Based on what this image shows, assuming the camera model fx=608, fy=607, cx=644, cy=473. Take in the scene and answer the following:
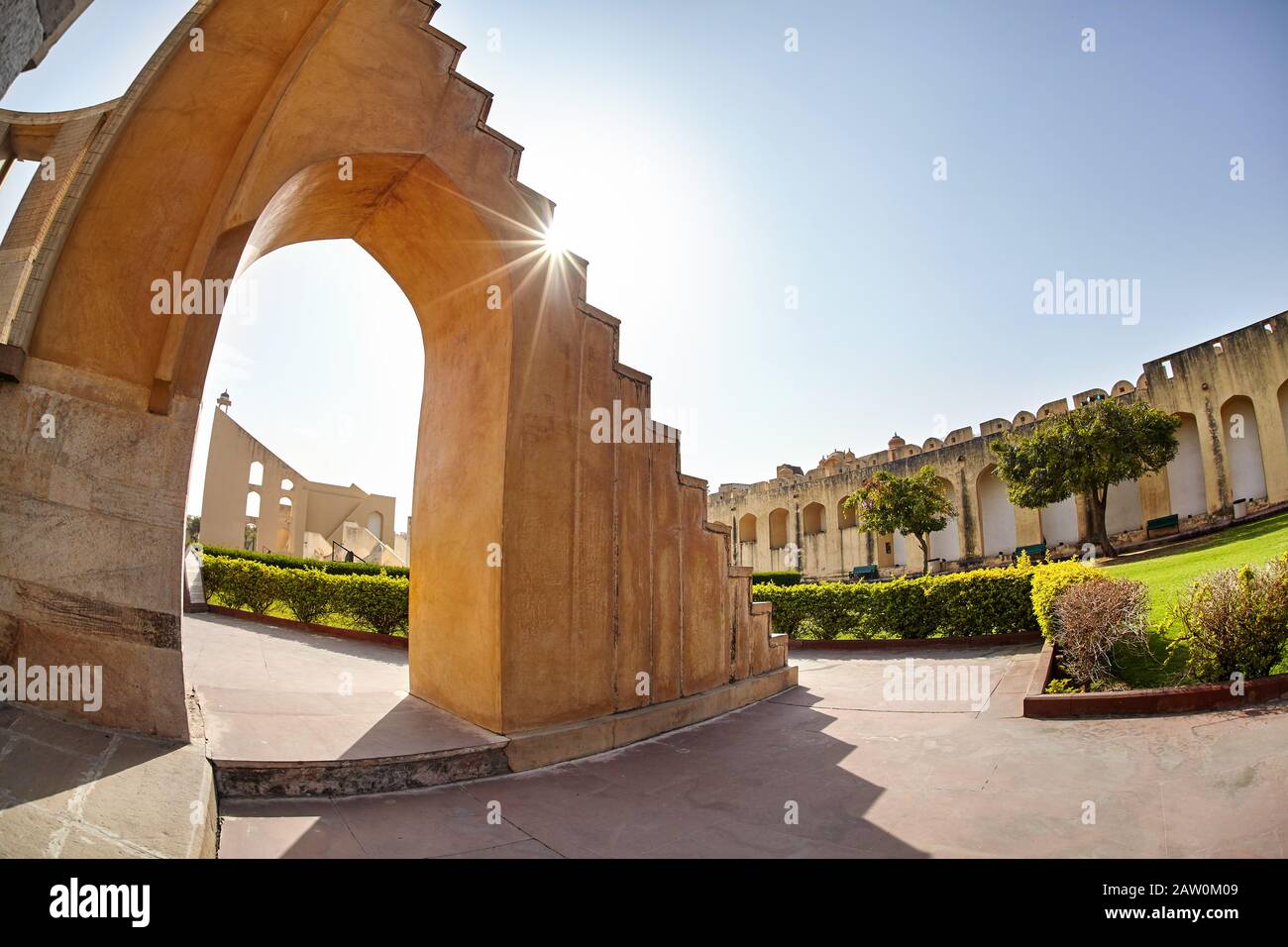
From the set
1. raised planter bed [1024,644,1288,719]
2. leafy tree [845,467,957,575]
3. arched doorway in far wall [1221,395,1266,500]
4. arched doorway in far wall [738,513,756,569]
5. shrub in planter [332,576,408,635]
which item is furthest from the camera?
arched doorway in far wall [738,513,756,569]

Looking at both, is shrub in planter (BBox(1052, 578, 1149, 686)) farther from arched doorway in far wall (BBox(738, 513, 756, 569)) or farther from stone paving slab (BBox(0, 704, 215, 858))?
arched doorway in far wall (BBox(738, 513, 756, 569))

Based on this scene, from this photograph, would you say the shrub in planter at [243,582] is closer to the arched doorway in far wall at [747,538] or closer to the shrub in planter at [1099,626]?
the shrub in planter at [1099,626]

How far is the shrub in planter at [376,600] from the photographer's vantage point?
10.7 metres

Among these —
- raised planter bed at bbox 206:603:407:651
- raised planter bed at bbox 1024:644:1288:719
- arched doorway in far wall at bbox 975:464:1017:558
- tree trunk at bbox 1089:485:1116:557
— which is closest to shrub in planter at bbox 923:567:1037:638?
raised planter bed at bbox 1024:644:1288:719

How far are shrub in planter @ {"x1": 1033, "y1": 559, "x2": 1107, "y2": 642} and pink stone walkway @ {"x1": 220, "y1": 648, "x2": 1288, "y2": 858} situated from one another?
317 cm

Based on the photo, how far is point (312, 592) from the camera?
11.1 m

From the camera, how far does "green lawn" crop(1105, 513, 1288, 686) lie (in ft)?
20.2

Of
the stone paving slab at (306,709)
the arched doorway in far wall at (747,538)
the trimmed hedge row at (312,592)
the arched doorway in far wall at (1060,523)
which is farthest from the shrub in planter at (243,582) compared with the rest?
the arched doorway in far wall at (747,538)

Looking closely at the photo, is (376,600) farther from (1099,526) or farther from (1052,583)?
(1099,526)

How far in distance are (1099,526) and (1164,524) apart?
402cm

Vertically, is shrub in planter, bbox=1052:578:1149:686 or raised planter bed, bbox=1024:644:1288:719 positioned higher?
shrub in planter, bbox=1052:578:1149:686
